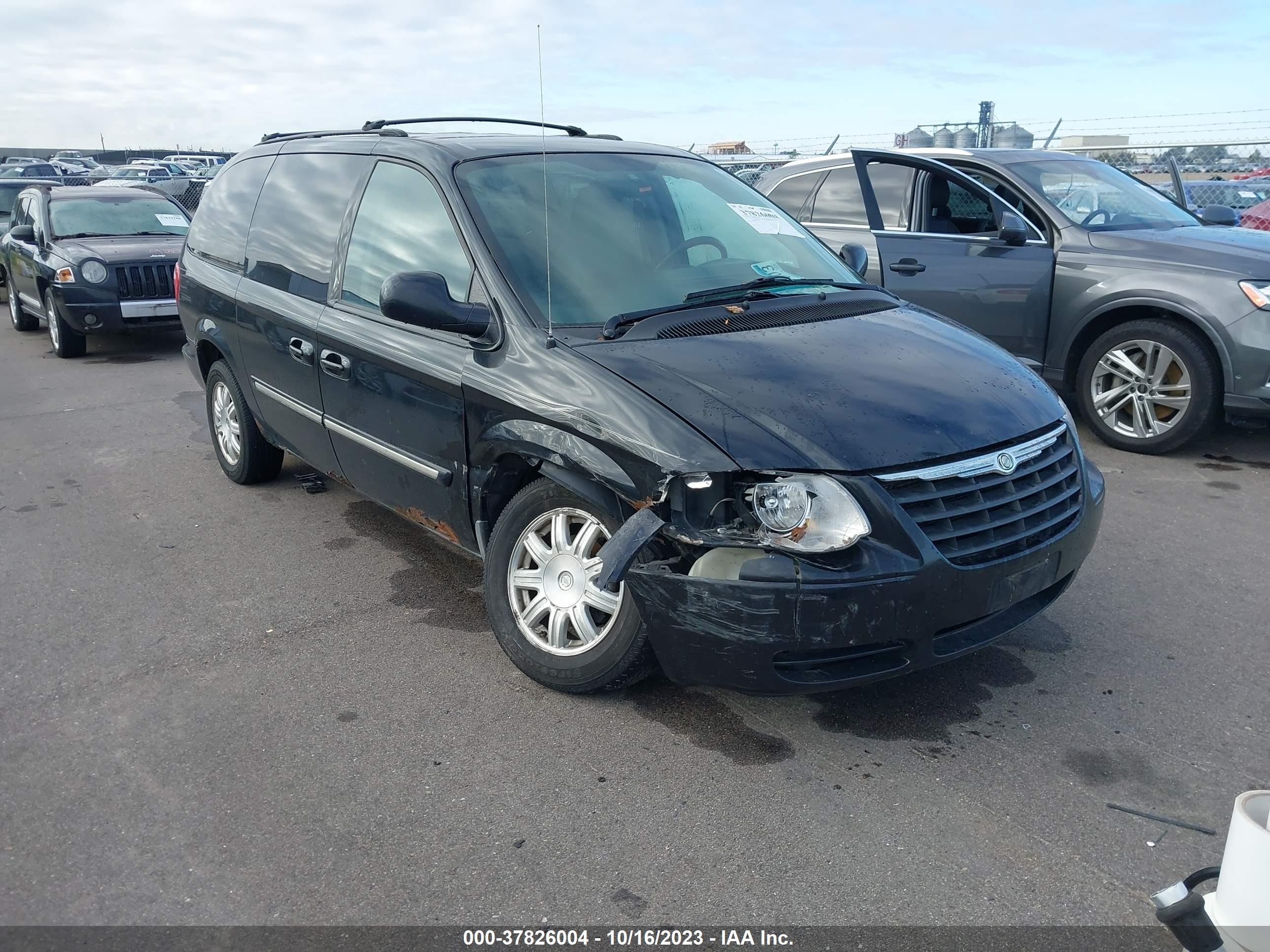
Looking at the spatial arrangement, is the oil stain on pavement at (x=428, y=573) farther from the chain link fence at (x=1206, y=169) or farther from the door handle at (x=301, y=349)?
the chain link fence at (x=1206, y=169)

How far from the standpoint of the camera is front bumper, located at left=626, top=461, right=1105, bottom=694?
9.46 feet

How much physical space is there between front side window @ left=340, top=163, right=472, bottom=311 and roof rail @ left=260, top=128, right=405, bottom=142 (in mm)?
264

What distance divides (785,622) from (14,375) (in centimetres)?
968

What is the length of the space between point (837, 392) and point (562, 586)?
1.11 metres

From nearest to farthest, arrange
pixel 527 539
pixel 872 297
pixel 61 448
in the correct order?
1. pixel 527 539
2. pixel 872 297
3. pixel 61 448

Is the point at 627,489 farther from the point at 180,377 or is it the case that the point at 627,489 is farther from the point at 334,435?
the point at 180,377

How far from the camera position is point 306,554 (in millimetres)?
5035

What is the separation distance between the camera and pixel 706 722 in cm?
344

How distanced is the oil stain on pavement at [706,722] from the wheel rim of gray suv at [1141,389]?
13.8ft

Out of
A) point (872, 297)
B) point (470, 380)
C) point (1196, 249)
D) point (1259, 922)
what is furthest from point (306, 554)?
point (1196, 249)

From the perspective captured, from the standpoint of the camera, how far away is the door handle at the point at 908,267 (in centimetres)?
694

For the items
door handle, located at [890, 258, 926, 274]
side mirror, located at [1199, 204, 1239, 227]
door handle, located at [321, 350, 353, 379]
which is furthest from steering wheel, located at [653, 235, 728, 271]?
side mirror, located at [1199, 204, 1239, 227]

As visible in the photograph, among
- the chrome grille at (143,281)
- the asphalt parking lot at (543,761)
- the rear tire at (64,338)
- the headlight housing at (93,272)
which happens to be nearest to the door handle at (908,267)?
the asphalt parking lot at (543,761)

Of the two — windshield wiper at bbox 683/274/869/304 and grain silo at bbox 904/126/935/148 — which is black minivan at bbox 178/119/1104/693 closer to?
windshield wiper at bbox 683/274/869/304
